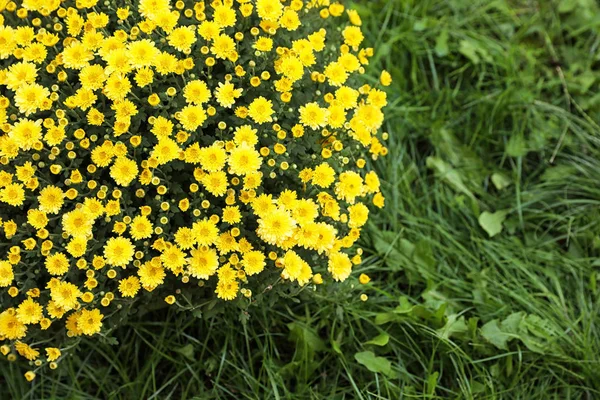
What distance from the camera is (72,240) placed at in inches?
70.3

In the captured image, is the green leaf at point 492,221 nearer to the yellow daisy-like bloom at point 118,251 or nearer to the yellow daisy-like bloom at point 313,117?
the yellow daisy-like bloom at point 313,117

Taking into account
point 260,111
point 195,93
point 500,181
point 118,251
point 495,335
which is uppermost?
point 195,93

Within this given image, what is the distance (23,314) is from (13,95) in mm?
624

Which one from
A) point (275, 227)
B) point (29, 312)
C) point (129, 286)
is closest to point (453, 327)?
point (275, 227)

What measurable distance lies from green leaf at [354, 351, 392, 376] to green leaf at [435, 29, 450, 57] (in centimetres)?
140

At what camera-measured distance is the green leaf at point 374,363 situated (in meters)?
2.20

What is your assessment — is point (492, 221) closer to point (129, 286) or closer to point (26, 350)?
point (129, 286)

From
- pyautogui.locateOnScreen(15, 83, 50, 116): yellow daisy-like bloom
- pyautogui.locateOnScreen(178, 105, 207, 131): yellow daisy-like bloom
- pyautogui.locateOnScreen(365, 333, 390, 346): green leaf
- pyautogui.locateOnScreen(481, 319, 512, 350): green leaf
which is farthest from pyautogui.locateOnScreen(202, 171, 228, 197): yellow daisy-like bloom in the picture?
pyautogui.locateOnScreen(481, 319, 512, 350): green leaf

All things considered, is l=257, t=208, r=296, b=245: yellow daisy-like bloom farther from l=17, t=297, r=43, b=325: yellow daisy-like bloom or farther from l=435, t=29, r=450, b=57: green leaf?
l=435, t=29, r=450, b=57: green leaf

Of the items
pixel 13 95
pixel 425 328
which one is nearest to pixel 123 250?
pixel 13 95

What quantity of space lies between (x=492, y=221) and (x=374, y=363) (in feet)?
2.60

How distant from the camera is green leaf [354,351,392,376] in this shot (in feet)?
7.22

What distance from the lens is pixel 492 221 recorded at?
2629mm

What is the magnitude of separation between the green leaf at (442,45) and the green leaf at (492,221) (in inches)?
29.7
